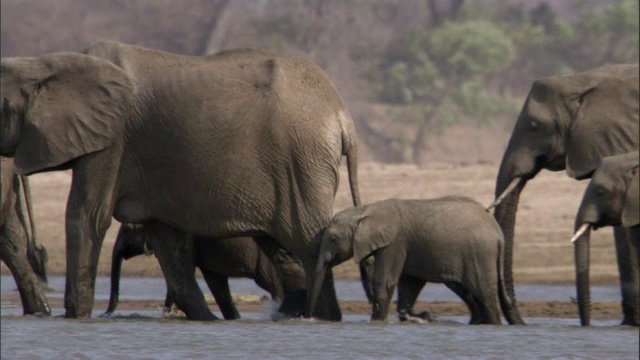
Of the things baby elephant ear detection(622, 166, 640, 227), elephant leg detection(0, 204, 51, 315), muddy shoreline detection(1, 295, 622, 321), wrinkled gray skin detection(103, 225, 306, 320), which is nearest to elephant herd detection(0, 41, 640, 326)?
baby elephant ear detection(622, 166, 640, 227)

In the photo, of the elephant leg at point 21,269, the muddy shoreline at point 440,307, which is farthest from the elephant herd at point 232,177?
the muddy shoreline at point 440,307

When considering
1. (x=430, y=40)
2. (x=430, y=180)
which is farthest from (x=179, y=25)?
(x=430, y=180)

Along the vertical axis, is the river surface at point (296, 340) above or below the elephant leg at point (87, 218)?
below

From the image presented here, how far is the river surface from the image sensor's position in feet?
32.5

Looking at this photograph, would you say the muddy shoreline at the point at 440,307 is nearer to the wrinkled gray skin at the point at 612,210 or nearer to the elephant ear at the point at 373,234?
the wrinkled gray skin at the point at 612,210

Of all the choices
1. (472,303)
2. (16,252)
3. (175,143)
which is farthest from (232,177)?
(472,303)

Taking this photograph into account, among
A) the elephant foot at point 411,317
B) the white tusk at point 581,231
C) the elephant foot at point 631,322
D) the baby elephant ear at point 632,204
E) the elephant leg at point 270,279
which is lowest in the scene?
the elephant foot at point 411,317

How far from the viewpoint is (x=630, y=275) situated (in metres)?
11.5

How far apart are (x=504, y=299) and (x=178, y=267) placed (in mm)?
2075

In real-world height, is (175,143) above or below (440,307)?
above

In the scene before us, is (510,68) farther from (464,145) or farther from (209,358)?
(209,358)

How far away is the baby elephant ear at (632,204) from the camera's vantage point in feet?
36.3

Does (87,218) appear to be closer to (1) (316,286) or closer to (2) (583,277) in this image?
(1) (316,286)

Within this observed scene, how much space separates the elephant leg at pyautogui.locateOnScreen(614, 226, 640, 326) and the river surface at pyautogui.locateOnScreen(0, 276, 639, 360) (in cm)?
13
